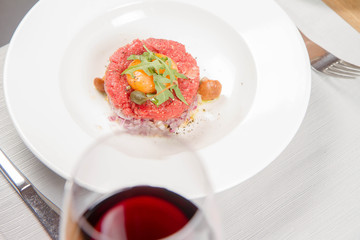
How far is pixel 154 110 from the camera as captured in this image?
144 centimetres

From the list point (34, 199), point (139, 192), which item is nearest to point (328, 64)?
point (139, 192)

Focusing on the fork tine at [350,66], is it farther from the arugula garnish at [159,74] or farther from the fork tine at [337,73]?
the arugula garnish at [159,74]

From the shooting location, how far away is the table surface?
3.87 ft

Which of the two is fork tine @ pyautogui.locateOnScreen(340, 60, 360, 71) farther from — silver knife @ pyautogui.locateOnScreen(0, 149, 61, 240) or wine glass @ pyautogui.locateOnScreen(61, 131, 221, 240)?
silver knife @ pyautogui.locateOnScreen(0, 149, 61, 240)

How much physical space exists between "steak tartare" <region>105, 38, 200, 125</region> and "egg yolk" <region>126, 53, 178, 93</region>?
1.0 inches

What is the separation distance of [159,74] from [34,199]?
0.62m

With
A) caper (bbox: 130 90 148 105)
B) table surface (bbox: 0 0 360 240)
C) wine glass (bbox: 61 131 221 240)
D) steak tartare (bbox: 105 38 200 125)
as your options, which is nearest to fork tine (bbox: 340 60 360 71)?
table surface (bbox: 0 0 360 240)

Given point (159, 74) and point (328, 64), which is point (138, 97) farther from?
point (328, 64)

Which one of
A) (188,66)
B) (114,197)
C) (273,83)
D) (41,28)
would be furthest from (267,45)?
(114,197)

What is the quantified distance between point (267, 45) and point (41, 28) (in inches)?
33.6

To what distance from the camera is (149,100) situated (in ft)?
4.76

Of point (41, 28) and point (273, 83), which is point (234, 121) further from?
point (41, 28)

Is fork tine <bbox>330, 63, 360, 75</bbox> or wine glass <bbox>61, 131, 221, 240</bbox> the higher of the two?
wine glass <bbox>61, 131, 221, 240</bbox>

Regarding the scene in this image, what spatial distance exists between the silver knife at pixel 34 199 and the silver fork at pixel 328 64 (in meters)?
1.11
